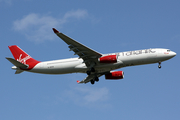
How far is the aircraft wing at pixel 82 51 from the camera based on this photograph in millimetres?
46594

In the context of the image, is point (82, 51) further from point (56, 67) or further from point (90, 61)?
point (56, 67)

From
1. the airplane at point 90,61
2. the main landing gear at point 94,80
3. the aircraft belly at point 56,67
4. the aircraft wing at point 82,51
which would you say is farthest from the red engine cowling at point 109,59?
the main landing gear at point 94,80

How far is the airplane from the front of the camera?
161 feet

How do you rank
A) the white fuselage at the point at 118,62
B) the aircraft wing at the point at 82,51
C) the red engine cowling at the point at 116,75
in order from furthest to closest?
the red engine cowling at the point at 116,75 → the white fuselage at the point at 118,62 → the aircraft wing at the point at 82,51

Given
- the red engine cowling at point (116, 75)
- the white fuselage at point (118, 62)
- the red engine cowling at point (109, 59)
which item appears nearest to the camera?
the red engine cowling at point (109, 59)

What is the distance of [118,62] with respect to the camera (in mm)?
49562

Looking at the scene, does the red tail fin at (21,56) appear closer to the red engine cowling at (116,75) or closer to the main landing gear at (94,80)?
the main landing gear at (94,80)

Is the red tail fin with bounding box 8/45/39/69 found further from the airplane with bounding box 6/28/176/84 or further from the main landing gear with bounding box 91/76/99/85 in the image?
the main landing gear with bounding box 91/76/99/85

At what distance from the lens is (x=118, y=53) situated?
50750 millimetres

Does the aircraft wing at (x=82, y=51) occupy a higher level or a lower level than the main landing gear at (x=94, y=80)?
higher

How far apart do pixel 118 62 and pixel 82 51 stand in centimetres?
654

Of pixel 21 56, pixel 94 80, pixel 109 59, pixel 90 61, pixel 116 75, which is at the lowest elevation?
pixel 94 80

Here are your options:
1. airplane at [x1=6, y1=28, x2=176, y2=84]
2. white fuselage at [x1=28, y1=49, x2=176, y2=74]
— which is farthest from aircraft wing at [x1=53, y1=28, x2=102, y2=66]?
white fuselage at [x1=28, y1=49, x2=176, y2=74]

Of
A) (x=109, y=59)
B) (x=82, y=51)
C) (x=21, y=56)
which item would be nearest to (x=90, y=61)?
(x=82, y=51)
